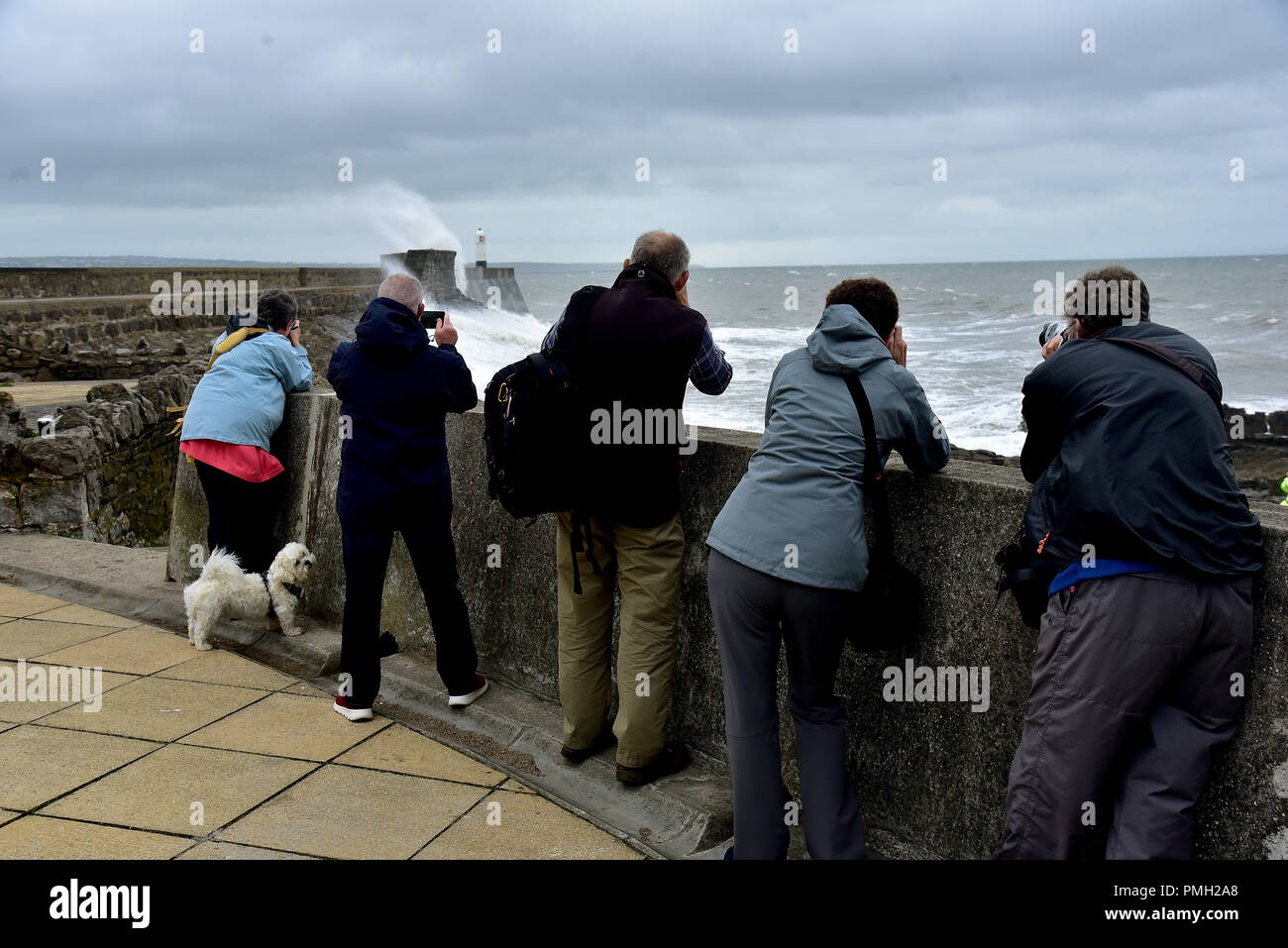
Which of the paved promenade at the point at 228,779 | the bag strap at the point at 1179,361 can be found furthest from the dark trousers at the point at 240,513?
the bag strap at the point at 1179,361

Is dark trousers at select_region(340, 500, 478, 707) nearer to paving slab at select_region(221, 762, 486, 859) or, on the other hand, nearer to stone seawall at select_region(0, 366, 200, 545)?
paving slab at select_region(221, 762, 486, 859)

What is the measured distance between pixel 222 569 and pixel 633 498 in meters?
2.57

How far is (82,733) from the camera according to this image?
4.00 metres

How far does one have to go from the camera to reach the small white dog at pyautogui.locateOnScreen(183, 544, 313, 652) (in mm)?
4980

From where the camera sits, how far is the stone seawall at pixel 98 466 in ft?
28.5

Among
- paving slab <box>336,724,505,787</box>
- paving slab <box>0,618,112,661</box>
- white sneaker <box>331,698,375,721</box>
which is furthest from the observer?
paving slab <box>0,618,112,661</box>

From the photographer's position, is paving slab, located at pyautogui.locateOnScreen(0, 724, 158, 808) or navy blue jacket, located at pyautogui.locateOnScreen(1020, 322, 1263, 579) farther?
paving slab, located at pyautogui.locateOnScreen(0, 724, 158, 808)

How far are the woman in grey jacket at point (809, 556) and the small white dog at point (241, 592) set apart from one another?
273cm

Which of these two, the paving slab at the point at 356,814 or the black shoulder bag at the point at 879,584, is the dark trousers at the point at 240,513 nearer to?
the paving slab at the point at 356,814

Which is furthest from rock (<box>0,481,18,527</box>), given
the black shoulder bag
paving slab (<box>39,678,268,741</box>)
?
the black shoulder bag

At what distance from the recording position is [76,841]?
3.18m

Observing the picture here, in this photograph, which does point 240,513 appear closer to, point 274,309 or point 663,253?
point 274,309

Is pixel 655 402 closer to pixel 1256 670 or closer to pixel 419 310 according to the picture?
pixel 419 310

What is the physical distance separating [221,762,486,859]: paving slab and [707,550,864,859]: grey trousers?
1007 mm
